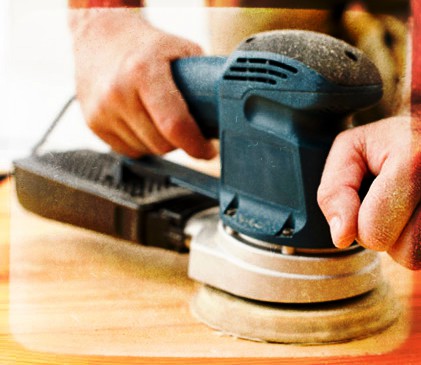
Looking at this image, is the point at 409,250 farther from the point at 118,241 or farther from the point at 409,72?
the point at 118,241

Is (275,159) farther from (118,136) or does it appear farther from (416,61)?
(118,136)

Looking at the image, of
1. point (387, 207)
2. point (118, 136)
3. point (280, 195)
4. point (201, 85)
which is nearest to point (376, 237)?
point (387, 207)

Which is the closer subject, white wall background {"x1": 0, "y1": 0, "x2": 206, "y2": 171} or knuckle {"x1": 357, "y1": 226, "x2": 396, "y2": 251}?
knuckle {"x1": 357, "y1": 226, "x2": 396, "y2": 251}

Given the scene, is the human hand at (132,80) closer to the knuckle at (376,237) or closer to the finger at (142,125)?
the finger at (142,125)

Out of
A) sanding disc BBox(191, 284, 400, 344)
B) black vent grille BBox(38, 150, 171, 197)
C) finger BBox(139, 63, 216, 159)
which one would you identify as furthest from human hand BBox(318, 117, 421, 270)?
black vent grille BBox(38, 150, 171, 197)

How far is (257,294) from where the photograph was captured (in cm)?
52

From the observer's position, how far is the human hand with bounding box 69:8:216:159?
2.06 ft

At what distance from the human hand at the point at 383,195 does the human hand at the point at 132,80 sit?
8.8 inches

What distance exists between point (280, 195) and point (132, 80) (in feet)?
0.70

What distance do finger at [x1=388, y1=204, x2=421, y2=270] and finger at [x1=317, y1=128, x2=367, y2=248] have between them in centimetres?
3

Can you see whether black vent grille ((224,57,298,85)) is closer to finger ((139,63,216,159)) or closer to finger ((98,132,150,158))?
finger ((139,63,216,159))

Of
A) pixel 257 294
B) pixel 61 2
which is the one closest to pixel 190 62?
pixel 61 2

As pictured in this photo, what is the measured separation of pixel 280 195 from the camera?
0.51 meters

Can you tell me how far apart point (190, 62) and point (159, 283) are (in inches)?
8.6
